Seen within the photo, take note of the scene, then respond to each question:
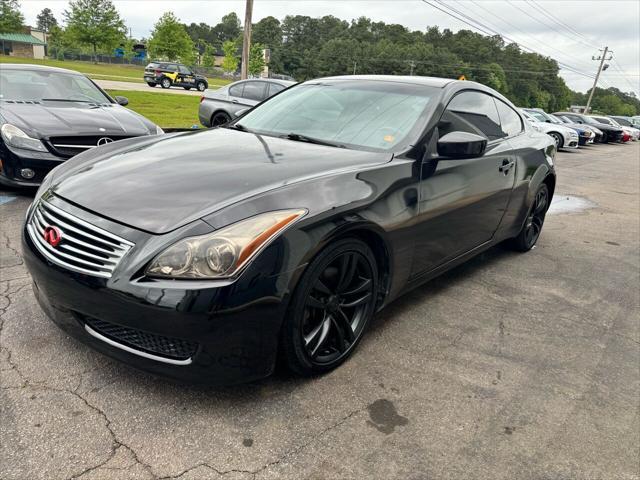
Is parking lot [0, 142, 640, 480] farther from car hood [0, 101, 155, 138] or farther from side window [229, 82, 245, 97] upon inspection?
side window [229, 82, 245, 97]

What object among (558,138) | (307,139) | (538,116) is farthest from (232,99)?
(538,116)

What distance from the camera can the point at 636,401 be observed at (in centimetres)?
259

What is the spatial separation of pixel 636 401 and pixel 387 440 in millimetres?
1468

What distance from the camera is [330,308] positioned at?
94.1 inches

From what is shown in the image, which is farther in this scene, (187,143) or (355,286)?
(187,143)

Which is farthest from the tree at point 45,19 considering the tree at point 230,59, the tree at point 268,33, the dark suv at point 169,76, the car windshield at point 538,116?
the car windshield at point 538,116

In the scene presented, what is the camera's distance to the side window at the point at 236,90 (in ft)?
36.6

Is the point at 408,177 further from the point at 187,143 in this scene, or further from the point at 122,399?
the point at 122,399

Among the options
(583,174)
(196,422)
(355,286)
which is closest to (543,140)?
(355,286)

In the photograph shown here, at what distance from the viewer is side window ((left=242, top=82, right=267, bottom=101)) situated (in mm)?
10936

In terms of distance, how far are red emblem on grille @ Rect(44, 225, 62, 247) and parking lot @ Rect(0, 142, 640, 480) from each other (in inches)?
24.5

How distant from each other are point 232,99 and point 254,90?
0.53 m

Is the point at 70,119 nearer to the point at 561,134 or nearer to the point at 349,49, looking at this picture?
the point at 561,134

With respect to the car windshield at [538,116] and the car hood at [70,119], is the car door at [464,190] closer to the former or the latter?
the car hood at [70,119]
